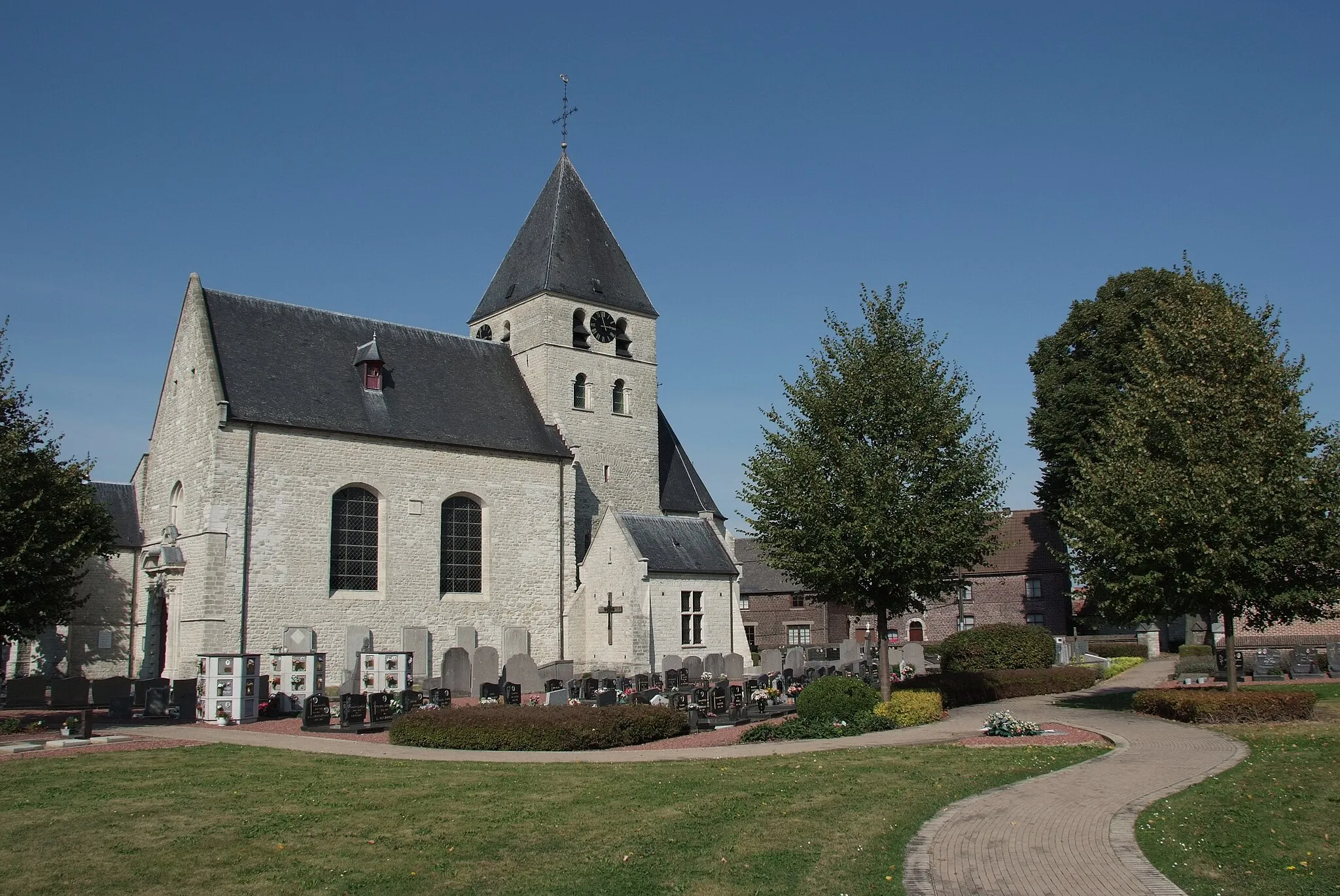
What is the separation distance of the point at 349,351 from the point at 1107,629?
4196 cm

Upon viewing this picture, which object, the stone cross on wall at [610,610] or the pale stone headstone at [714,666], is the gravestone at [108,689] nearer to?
the stone cross on wall at [610,610]

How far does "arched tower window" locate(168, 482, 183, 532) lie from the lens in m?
30.4

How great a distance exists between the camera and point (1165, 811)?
10.9 m

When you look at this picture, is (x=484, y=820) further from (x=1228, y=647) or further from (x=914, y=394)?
(x=1228, y=647)

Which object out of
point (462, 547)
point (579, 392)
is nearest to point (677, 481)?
point (579, 392)

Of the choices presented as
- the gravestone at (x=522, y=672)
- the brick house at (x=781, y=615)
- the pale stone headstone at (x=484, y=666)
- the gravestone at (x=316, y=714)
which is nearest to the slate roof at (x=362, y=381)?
the pale stone headstone at (x=484, y=666)

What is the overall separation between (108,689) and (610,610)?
46.0 feet

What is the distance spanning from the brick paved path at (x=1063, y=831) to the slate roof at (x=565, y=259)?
26.8 meters

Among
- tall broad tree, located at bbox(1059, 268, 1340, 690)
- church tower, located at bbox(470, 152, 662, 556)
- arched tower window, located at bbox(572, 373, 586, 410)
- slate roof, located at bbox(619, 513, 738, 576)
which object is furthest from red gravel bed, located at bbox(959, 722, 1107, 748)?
arched tower window, located at bbox(572, 373, 586, 410)

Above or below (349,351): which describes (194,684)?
below

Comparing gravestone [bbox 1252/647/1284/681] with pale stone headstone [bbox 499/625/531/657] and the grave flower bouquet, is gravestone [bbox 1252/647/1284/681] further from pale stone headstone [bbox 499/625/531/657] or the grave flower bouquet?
pale stone headstone [bbox 499/625/531/657]

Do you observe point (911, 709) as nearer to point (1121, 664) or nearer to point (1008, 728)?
point (1008, 728)

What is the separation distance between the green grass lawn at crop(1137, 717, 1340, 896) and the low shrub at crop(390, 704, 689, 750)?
8847 mm

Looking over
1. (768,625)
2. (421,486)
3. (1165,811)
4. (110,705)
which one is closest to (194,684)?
(110,705)
